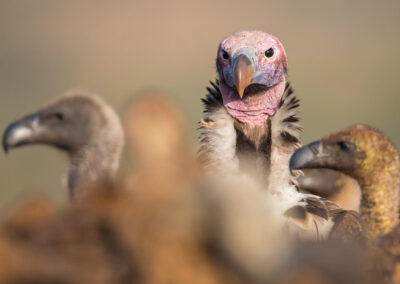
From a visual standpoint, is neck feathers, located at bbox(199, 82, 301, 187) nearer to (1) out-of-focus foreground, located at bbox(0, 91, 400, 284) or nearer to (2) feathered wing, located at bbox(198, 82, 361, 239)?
(2) feathered wing, located at bbox(198, 82, 361, 239)

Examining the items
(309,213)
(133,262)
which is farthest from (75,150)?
(133,262)

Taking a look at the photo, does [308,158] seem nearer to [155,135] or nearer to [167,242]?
[155,135]

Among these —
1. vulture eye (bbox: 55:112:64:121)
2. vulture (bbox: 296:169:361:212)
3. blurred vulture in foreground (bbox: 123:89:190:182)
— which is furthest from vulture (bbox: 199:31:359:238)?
blurred vulture in foreground (bbox: 123:89:190:182)

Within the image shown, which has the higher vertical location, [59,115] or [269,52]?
[269,52]

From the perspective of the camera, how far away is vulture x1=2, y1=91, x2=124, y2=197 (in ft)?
18.7

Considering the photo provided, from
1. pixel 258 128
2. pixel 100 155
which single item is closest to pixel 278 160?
pixel 258 128

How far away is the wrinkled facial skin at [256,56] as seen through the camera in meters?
6.63

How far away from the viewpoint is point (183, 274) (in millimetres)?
3920

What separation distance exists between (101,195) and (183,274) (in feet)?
1.91

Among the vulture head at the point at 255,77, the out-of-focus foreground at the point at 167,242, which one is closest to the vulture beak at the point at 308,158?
the vulture head at the point at 255,77

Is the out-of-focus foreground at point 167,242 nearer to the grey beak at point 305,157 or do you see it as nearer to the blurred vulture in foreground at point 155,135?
the blurred vulture in foreground at point 155,135

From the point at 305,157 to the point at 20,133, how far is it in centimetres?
167

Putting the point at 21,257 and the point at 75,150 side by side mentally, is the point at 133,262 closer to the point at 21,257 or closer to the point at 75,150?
the point at 21,257

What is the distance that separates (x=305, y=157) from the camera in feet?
19.0
